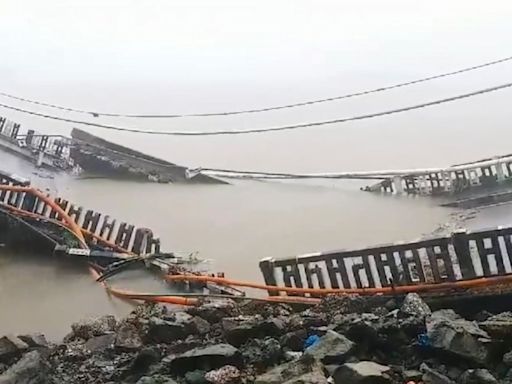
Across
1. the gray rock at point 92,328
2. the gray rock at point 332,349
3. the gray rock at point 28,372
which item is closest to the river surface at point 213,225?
the gray rock at point 92,328

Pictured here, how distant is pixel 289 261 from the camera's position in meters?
6.11

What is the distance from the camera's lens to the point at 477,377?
3756 millimetres

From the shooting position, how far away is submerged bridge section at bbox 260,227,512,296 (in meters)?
5.26

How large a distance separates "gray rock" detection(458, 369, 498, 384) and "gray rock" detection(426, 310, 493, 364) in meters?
0.13

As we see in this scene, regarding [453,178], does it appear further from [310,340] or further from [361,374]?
[361,374]

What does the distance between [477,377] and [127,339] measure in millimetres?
2664

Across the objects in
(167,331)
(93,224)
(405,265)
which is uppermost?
(93,224)

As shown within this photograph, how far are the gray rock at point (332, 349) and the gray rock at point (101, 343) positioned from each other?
188 centimetres

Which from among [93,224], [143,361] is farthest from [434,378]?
[93,224]

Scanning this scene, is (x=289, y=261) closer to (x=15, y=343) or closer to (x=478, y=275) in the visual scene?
(x=478, y=275)

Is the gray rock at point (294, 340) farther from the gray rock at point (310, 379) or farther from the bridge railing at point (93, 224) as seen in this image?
the bridge railing at point (93, 224)

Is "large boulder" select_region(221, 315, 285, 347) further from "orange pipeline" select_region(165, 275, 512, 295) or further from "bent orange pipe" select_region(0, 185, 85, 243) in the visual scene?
"bent orange pipe" select_region(0, 185, 85, 243)

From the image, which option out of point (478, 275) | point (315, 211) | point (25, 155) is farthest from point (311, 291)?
point (25, 155)

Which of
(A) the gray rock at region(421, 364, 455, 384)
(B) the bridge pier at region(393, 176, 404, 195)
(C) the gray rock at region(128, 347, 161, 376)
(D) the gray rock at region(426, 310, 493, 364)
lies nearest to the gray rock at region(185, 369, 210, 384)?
(C) the gray rock at region(128, 347, 161, 376)
